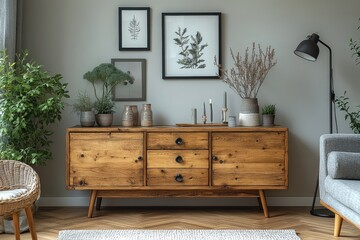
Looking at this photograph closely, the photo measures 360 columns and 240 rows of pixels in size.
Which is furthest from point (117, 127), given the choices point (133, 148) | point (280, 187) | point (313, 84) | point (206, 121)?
point (313, 84)

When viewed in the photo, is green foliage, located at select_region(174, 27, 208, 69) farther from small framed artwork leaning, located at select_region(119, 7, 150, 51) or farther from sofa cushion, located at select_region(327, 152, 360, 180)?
sofa cushion, located at select_region(327, 152, 360, 180)

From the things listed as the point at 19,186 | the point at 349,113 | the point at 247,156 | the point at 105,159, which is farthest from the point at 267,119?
the point at 19,186

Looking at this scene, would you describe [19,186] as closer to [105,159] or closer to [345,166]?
[105,159]

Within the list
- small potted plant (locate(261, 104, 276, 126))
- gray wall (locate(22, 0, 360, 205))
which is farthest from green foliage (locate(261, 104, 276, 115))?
gray wall (locate(22, 0, 360, 205))

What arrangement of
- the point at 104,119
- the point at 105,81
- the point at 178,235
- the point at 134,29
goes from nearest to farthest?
the point at 178,235 → the point at 104,119 → the point at 105,81 → the point at 134,29

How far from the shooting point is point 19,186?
3611 mm

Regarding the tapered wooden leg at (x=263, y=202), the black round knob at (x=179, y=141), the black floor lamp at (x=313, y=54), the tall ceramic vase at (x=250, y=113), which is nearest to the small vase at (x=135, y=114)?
the black round knob at (x=179, y=141)

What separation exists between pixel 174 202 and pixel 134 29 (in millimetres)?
1527

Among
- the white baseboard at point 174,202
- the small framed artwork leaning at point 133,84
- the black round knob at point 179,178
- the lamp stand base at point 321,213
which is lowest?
the lamp stand base at point 321,213

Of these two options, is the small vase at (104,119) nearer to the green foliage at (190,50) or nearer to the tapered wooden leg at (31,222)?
the green foliage at (190,50)

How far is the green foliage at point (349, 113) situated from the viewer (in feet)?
15.1

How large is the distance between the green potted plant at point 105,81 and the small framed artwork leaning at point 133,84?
0.07m

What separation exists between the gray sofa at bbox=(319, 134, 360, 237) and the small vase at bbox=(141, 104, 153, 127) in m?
1.42

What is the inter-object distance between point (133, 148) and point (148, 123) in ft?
1.01
